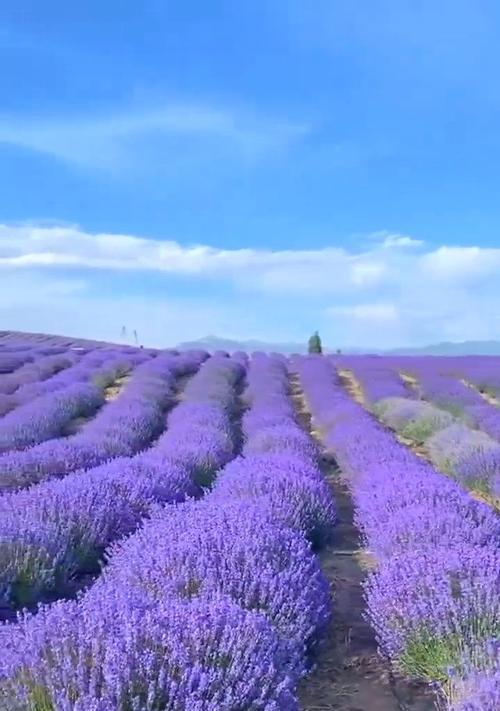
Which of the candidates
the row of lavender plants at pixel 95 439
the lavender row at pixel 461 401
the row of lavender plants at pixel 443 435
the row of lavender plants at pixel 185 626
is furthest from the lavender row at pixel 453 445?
the row of lavender plants at pixel 185 626

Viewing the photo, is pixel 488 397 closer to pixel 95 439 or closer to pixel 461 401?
pixel 461 401

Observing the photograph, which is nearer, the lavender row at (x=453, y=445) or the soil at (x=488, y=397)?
the lavender row at (x=453, y=445)

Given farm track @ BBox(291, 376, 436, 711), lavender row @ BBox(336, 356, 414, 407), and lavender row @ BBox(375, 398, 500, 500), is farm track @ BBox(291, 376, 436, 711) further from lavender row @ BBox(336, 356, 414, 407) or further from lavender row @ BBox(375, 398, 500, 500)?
lavender row @ BBox(336, 356, 414, 407)

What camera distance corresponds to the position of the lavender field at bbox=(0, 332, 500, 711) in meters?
2.09

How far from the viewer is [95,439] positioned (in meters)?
7.56

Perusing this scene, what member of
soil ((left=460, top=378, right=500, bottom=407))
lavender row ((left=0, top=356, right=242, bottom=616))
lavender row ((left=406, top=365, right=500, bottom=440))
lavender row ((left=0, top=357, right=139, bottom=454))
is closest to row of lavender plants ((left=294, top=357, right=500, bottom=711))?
lavender row ((left=0, top=356, right=242, bottom=616))

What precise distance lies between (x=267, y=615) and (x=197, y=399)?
868cm

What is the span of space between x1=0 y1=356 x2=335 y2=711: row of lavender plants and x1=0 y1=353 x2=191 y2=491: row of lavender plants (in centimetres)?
219

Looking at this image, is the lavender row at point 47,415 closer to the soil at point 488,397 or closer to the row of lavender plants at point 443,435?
the row of lavender plants at point 443,435

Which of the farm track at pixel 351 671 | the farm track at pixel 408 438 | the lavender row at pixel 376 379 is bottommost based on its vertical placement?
the farm track at pixel 351 671

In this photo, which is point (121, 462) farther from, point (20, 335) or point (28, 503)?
point (20, 335)

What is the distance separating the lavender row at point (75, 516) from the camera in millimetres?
3625

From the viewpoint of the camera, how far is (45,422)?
29.2 feet

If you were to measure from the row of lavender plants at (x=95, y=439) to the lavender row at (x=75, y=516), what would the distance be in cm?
57
